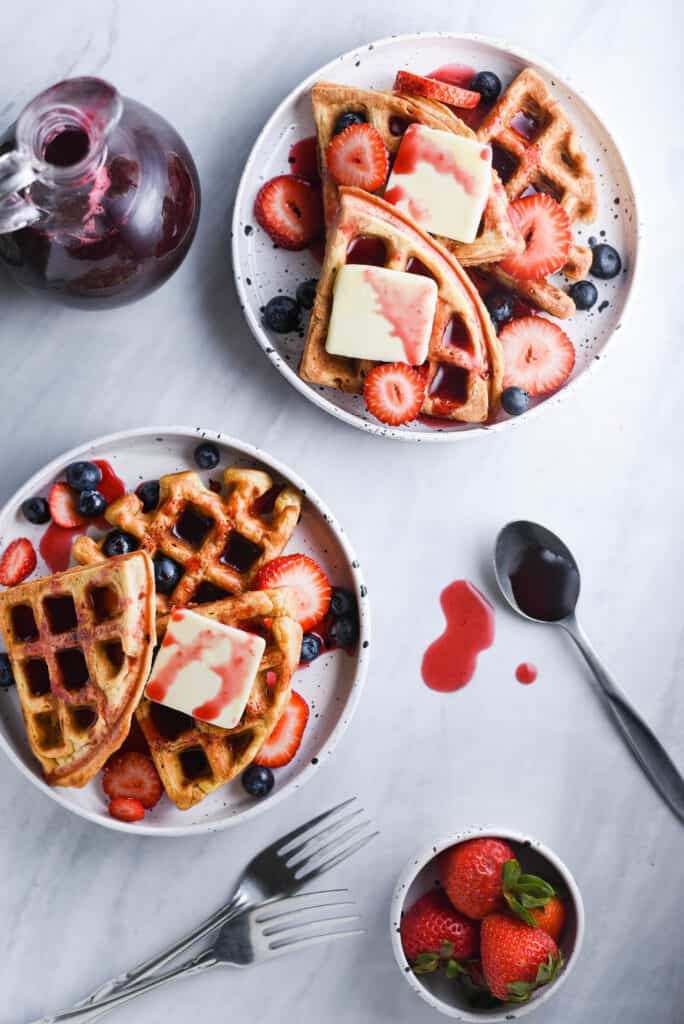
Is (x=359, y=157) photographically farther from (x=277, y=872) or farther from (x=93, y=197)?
(x=277, y=872)

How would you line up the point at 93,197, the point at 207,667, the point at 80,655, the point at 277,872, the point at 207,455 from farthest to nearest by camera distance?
the point at 277,872 < the point at 207,455 < the point at 80,655 < the point at 207,667 < the point at 93,197

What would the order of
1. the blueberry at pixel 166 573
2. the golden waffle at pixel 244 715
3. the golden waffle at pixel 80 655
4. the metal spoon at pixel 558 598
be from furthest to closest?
1. the metal spoon at pixel 558 598
2. the blueberry at pixel 166 573
3. the golden waffle at pixel 244 715
4. the golden waffle at pixel 80 655

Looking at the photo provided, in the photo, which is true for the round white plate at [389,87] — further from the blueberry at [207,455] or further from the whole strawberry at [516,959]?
the whole strawberry at [516,959]

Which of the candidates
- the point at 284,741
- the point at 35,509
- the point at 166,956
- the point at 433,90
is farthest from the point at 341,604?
the point at 433,90

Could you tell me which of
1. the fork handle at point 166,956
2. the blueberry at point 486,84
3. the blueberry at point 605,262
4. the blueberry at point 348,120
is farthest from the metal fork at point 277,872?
the blueberry at point 486,84

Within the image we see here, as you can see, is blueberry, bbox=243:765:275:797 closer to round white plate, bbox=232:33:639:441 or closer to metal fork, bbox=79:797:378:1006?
metal fork, bbox=79:797:378:1006

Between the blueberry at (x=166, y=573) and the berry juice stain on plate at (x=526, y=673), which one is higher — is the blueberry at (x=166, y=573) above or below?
above

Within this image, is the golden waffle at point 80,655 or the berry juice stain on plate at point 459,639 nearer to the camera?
the golden waffle at point 80,655

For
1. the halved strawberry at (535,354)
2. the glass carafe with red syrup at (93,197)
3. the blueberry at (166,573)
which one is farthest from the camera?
the halved strawberry at (535,354)
